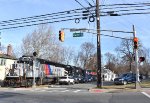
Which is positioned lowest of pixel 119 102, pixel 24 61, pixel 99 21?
pixel 119 102

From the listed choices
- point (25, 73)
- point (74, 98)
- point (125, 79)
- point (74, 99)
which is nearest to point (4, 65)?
point (25, 73)

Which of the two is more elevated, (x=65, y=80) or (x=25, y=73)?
(x=25, y=73)

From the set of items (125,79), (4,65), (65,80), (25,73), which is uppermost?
(4,65)

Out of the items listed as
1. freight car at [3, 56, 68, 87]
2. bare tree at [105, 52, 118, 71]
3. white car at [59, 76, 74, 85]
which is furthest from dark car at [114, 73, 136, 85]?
bare tree at [105, 52, 118, 71]

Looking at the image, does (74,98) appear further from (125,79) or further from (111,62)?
(111,62)

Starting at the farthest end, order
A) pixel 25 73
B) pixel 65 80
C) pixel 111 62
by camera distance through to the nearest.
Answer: pixel 111 62
pixel 65 80
pixel 25 73

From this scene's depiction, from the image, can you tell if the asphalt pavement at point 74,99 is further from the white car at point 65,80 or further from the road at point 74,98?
the white car at point 65,80

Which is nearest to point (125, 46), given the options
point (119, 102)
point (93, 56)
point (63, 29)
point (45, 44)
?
point (93, 56)

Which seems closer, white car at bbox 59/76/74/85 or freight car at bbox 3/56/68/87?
freight car at bbox 3/56/68/87

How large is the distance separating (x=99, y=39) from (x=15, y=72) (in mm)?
13567

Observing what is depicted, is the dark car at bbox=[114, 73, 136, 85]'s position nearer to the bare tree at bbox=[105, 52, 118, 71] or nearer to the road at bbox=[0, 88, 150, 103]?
the road at bbox=[0, 88, 150, 103]

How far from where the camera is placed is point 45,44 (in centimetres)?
8106

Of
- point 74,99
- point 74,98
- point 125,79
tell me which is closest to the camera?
point 74,99

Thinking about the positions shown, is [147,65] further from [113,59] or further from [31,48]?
[31,48]
